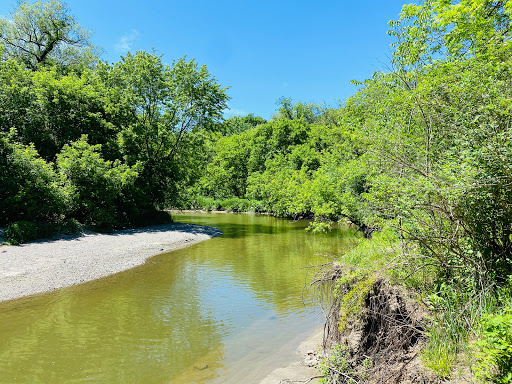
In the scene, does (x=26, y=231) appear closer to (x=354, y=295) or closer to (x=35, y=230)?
(x=35, y=230)

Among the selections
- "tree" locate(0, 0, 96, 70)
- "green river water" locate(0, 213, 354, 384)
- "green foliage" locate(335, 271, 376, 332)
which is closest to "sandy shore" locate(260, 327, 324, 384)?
"green river water" locate(0, 213, 354, 384)

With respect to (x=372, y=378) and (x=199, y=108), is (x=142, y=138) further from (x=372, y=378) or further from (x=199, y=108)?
(x=372, y=378)

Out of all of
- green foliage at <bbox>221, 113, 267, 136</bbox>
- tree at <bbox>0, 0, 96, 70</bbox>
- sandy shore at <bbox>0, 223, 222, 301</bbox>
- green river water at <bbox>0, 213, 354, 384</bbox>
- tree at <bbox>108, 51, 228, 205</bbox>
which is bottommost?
green river water at <bbox>0, 213, 354, 384</bbox>

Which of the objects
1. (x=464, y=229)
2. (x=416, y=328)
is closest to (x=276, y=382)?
(x=416, y=328)

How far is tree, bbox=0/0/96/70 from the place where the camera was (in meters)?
28.2

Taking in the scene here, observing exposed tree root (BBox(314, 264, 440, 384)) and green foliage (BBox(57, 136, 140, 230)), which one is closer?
exposed tree root (BBox(314, 264, 440, 384))

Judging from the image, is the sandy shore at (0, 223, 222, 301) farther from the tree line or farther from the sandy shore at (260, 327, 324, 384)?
the sandy shore at (260, 327, 324, 384)

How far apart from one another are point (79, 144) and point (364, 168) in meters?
20.3

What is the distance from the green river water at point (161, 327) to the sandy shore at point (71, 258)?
2.62 feet

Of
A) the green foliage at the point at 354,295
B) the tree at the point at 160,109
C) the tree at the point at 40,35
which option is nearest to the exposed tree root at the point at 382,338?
the green foliage at the point at 354,295

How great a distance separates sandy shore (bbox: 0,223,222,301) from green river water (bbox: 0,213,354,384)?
2.62 ft

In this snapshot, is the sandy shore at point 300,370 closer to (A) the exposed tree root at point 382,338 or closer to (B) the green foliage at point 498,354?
(A) the exposed tree root at point 382,338

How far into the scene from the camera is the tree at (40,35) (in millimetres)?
28203

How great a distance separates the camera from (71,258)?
14.6 meters
